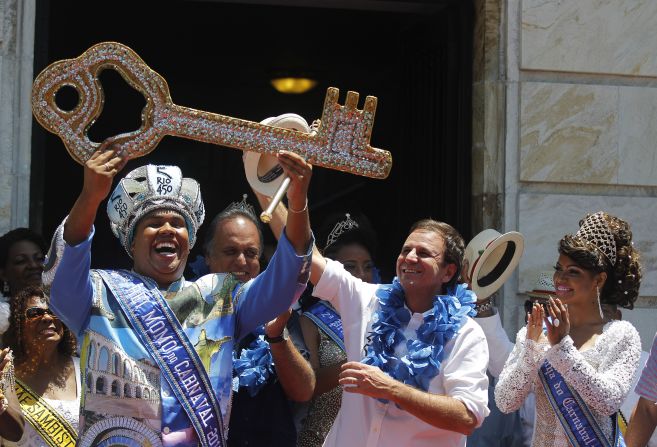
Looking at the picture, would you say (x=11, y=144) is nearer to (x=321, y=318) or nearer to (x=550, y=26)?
(x=321, y=318)

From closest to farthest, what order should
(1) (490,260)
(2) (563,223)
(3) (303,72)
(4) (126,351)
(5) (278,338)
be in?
(4) (126,351)
(5) (278,338)
(1) (490,260)
(2) (563,223)
(3) (303,72)

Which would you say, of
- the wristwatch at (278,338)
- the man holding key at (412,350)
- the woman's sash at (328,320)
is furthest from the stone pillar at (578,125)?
the wristwatch at (278,338)

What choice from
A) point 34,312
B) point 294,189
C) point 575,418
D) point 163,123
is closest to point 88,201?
point 163,123

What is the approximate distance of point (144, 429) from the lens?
13.4 ft

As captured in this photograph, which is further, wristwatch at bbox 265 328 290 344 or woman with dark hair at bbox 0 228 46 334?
woman with dark hair at bbox 0 228 46 334

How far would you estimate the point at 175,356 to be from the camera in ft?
13.6

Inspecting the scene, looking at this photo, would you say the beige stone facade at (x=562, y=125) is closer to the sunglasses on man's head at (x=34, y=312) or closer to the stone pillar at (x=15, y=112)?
the stone pillar at (x=15, y=112)

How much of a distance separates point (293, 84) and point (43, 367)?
19.2 feet

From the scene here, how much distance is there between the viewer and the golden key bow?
4.15m


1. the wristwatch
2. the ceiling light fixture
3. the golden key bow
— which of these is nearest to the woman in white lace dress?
the wristwatch

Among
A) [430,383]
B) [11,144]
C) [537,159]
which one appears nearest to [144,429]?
[430,383]

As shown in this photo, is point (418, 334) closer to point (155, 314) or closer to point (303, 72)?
point (155, 314)

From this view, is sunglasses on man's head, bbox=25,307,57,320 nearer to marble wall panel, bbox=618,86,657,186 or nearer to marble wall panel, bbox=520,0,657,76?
marble wall panel, bbox=520,0,657,76

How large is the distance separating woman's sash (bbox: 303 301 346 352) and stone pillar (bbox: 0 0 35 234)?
170 cm
